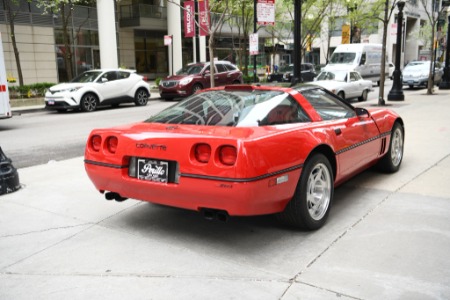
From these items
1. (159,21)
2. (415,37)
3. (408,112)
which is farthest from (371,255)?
(415,37)

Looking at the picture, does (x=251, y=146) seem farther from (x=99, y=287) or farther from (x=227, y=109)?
(x=99, y=287)

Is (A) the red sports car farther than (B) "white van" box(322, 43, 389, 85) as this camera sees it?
No

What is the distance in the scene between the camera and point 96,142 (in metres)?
4.48

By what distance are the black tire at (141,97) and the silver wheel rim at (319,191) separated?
15435 millimetres

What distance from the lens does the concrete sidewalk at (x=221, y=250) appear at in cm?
319

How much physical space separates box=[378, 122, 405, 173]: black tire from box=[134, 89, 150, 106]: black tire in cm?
1402

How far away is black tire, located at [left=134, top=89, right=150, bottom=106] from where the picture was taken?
19027mm

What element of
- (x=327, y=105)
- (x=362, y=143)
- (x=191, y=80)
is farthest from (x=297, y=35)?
(x=191, y=80)

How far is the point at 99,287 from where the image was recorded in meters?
3.24

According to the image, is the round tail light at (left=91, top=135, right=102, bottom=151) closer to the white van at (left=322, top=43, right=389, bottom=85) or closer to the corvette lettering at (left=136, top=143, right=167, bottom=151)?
the corvette lettering at (left=136, top=143, right=167, bottom=151)

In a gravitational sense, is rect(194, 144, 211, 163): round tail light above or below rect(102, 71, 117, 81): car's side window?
below

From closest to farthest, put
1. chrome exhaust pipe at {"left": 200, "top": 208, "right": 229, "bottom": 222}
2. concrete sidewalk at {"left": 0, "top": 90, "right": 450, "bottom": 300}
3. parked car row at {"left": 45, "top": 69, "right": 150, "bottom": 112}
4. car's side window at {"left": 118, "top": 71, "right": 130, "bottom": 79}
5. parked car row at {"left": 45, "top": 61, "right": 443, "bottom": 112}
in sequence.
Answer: concrete sidewalk at {"left": 0, "top": 90, "right": 450, "bottom": 300}
chrome exhaust pipe at {"left": 200, "top": 208, "right": 229, "bottom": 222}
parked car row at {"left": 45, "top": 69, "right": 150, "bottom": 112}
parked car row at {"left": 45, "top": 61, "right": 443, "bottom": 112}
car's side window at {"left": 118, "top": 71, "right": 130, "bottom": 79}

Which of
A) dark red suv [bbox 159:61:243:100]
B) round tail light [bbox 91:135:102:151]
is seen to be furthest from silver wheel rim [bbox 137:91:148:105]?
round tail light [bbox 91:135:102:151]

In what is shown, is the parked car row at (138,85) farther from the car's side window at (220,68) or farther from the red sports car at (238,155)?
the red sports car at (238,155)
